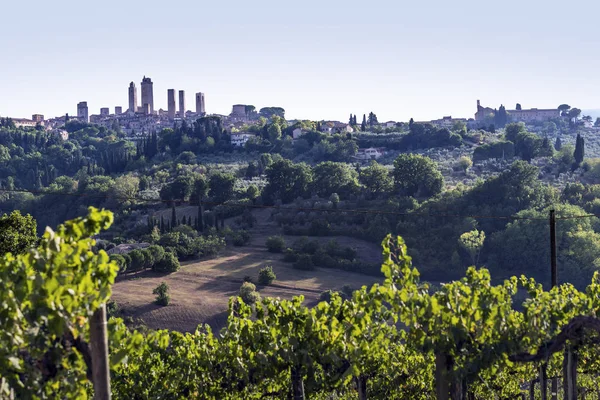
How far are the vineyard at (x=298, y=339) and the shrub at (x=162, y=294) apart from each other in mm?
32174

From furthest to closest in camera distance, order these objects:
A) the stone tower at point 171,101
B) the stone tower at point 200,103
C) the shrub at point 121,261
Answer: the stone tower at point 200,103 < the stone tower at point 171,101 < the shrub at point 121,261

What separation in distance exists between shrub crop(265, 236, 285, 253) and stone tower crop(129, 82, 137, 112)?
457 feet

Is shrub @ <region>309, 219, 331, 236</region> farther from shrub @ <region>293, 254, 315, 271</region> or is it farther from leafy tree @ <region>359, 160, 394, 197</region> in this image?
leafy tree @ <region>359, 160, 394, 197</region>

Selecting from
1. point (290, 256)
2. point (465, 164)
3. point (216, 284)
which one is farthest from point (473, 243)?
point (465, 164)

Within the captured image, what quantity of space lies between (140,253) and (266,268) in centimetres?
847

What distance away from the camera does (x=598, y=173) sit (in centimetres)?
7550

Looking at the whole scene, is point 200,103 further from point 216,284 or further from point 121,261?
point 121,261

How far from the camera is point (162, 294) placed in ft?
148

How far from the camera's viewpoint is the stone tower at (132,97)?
19173cm

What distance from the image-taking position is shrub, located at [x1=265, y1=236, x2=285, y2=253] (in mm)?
58094

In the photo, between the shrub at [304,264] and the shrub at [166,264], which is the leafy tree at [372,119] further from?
the shrub at [166,264]

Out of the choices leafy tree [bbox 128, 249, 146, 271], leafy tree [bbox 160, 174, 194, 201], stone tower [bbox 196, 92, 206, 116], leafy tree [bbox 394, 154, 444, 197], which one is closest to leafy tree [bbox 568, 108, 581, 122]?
stone tower [bbox 196, 92, 206, 116]

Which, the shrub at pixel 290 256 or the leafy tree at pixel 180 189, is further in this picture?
the leafy tree at pixel 180 189

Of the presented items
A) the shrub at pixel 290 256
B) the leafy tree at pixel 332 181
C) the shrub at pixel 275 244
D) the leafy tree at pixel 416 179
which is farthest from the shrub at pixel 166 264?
the leafy tree at pixel 416 179
